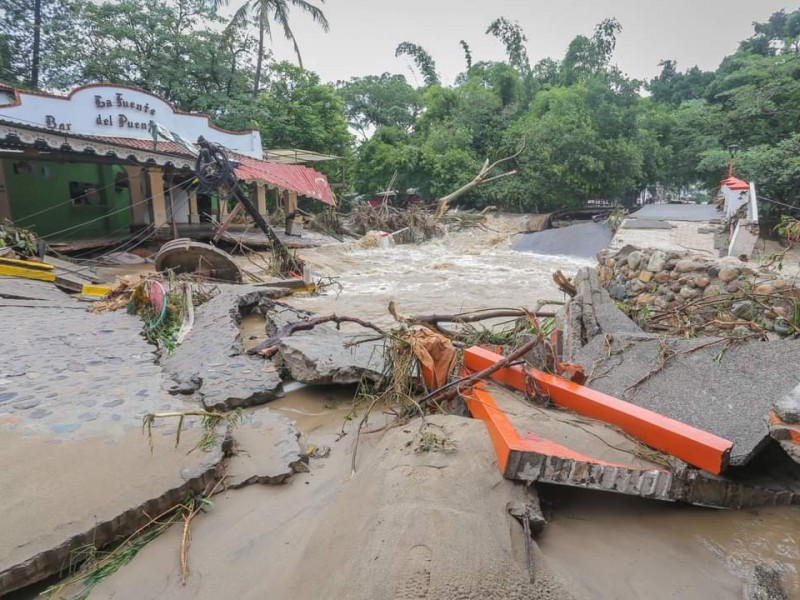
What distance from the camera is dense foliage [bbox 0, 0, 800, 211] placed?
17062 mm

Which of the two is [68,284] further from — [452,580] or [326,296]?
[452,580]

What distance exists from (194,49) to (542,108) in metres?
15.8

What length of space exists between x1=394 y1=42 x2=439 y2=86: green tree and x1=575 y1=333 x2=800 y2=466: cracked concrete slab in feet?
108

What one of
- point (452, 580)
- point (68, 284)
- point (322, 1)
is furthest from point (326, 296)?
point (322, 1)

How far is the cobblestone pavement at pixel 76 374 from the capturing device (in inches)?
114

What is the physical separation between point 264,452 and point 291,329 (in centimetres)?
224

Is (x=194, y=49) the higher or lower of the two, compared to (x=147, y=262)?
higher

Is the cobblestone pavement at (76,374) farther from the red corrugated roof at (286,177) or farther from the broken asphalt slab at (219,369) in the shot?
the red corrugated roof at (286,177)

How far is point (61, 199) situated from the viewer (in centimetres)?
1235

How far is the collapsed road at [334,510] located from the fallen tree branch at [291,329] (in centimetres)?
65

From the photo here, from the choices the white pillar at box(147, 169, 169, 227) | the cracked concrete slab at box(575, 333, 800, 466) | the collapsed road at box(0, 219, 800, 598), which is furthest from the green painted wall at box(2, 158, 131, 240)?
the cracked concrete slab at box(575, 333, 800, 466)

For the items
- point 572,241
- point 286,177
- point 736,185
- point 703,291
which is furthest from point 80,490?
point 572,241

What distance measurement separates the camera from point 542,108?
22.5 meters

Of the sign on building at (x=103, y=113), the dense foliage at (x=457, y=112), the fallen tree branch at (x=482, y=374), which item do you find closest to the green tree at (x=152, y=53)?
the dense foliage at (x=457, y=112)
